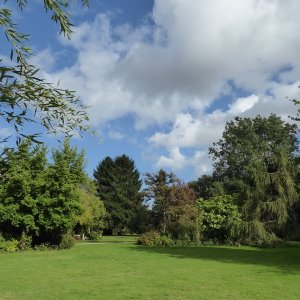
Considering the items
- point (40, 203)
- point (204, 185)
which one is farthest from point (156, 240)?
point (204, 185)

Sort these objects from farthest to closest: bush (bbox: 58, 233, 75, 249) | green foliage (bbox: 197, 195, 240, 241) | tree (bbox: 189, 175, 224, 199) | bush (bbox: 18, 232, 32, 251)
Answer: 1. tree (bbox: 189, 175, 224, 199)
2. green foliage (bbox: 197, 195, 240, 241)
3. bush (bbox: 58, 233, 75, 249)
4. bush (bbox: 18, 232, 32, 251)

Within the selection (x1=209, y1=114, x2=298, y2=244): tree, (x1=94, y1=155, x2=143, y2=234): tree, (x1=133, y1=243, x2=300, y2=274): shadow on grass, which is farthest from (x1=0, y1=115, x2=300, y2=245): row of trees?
(x1=94, y1=155, x2=143, y2=234): tree

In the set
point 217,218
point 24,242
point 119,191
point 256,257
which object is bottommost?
point 256,257

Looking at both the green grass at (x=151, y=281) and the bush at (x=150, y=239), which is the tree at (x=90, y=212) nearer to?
the bush at (x=150, y=239)

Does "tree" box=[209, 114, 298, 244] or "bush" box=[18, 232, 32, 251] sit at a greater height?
"tree" box=[209, 114, 298, 244]

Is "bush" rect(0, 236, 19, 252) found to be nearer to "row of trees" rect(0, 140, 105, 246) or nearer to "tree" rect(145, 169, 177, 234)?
"row of trees" rect(0, 140, 105, 246)

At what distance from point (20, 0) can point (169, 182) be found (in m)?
41.0

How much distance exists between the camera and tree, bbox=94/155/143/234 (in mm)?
66588

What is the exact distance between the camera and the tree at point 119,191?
66.6 m

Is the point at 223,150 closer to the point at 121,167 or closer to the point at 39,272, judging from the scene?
the point at 121,167

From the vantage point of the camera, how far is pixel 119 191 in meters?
68.5

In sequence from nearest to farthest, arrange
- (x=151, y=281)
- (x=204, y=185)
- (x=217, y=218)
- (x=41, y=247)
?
(x=151, y=281) → (x=41, y=247) → (x=217, y=218) → (x=204, y=185)

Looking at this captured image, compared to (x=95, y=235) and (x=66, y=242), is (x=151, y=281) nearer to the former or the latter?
(x=66, y=242)

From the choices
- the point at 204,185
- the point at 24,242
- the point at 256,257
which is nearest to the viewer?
the point at 256,257
